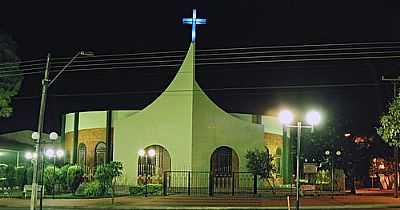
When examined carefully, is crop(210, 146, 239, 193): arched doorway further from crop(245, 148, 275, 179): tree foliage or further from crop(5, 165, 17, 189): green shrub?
crop(5, 165, 17, 189): green shrub

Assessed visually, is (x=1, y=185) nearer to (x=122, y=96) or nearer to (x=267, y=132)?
(x=122, y=96)

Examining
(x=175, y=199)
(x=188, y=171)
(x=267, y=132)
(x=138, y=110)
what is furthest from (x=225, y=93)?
(x=175, y=199)

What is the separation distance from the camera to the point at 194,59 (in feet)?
137

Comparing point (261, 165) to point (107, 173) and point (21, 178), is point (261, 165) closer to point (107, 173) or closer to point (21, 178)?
point (107, 173)

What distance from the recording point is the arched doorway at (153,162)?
138 feet

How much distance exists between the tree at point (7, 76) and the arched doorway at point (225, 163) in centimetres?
1401

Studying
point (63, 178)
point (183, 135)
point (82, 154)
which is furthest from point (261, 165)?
point (82, 154)

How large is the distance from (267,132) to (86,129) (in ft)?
46.9

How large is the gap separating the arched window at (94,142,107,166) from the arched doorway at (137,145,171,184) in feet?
20.3

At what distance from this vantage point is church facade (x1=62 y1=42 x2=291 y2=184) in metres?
40.8

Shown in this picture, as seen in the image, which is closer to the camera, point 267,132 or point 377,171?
point 267,132

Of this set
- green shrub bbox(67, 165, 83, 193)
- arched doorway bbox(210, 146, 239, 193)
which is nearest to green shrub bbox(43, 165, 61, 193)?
green shrub bbox(67, 165, 83, 193)

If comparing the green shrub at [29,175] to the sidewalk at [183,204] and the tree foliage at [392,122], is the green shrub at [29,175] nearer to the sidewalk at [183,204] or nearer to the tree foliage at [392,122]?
the sidewalk at [183,204]

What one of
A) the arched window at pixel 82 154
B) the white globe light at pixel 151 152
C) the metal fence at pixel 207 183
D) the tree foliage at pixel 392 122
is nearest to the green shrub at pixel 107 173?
the metal fence at pixel 207 183
